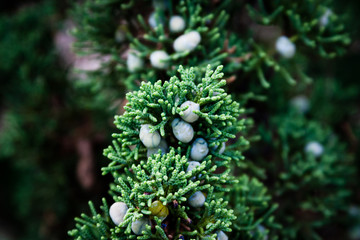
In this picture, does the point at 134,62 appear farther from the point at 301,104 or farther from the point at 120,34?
the point at 301,104

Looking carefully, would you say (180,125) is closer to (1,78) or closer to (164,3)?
(164,3)

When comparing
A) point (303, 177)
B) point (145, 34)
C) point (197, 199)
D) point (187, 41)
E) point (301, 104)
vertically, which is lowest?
point (303, 177)

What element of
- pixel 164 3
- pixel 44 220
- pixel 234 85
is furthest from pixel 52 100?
pixel 234 85

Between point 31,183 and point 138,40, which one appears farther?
point 31,183

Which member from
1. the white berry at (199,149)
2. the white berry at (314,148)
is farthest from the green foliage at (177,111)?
the white berry at (314,148)

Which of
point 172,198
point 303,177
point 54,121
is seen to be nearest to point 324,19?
point 303,177

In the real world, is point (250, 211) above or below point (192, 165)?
below
